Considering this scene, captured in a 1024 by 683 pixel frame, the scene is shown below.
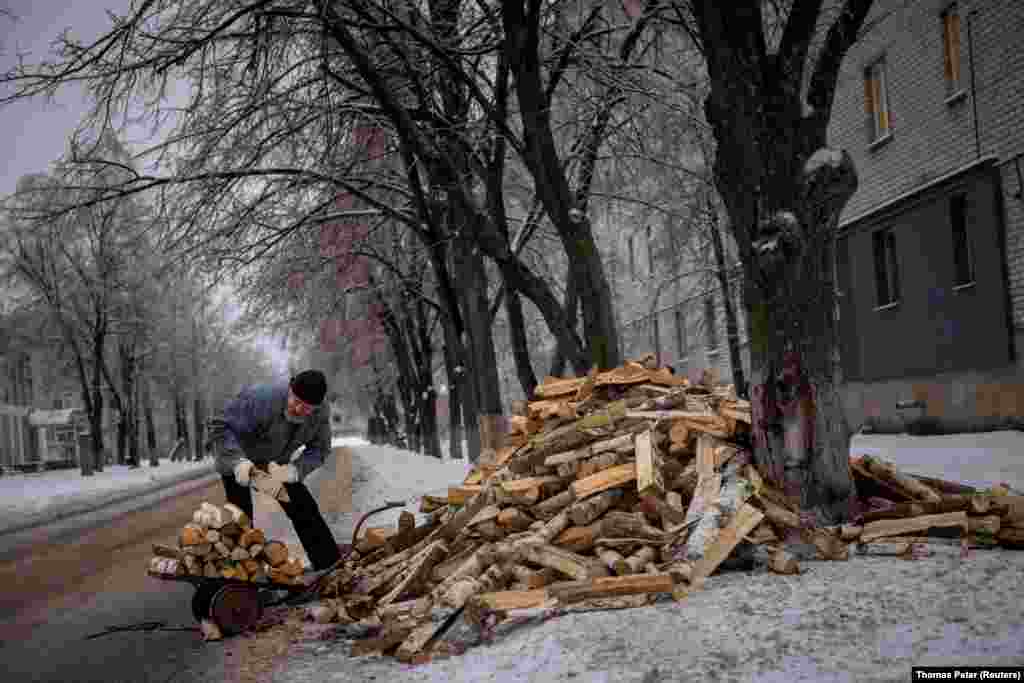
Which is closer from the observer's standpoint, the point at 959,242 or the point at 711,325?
the point at 959,242

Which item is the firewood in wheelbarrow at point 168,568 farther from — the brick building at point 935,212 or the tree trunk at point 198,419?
the tree trunk at point 198,419

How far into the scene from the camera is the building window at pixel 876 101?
1903 centimetres

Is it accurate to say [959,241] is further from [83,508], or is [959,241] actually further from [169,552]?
[83,508]

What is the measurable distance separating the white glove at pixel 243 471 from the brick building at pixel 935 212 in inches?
374

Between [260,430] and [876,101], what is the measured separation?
16748 mm

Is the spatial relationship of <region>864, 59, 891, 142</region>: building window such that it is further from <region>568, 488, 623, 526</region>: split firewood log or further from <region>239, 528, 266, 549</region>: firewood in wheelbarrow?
<region>239, 528, 266, 549</region>: firewood in wheelbarrow

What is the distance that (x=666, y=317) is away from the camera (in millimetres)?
34188

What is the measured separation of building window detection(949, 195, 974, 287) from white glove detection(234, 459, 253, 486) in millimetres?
14353

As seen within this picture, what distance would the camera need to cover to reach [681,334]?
109 ft

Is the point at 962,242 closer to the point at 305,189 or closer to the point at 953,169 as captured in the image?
the point at 953,169

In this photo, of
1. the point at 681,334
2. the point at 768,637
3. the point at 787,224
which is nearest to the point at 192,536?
the point at 768,637

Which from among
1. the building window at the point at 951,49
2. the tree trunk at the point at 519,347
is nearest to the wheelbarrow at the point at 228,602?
the tree trunk at the point at 519,347

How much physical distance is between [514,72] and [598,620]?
647 centimetres

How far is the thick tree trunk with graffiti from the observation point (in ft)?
20.1
